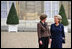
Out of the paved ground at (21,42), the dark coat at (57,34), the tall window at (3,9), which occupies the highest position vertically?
the tall window at (3,9)

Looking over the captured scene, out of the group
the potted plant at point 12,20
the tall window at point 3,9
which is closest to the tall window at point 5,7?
the tall window at point 3,9

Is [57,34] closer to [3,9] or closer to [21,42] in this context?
[21,42]

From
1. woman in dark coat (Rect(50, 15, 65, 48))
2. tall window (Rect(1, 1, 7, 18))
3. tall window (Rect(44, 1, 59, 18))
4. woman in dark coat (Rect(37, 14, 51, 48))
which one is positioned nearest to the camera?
woman in dark coat (Rect(50, 15, 65, 48))

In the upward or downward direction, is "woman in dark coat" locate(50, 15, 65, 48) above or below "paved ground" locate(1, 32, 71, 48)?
above

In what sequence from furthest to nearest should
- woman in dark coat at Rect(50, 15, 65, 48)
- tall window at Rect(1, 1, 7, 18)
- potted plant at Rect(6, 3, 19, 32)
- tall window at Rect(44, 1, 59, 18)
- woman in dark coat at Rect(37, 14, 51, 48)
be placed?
1. tall window at Rect(44, 1, 59, 18)
2. tall window at Rect(1, 1, 7, 18)
3. potted plant at Rect(6, 3, 19, 32)
4. woman in dark coat at Rect(37, 14, 51, 48)
5. woman in dark coat at Rect(50, 15, 65, 48)

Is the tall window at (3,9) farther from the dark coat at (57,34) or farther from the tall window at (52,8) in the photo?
the dark coat at (57,34)

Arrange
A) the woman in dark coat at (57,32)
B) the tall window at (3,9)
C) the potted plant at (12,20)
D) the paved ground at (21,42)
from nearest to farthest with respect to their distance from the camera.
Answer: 1. the woman in dark coat at (57,32)
2. the paved ground at (21,42)
3. the potted plant at (12,20)
4. the tall window at (3,9)

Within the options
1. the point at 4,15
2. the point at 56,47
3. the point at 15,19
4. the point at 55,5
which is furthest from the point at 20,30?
the point at 56,47

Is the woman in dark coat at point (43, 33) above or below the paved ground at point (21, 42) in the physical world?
above

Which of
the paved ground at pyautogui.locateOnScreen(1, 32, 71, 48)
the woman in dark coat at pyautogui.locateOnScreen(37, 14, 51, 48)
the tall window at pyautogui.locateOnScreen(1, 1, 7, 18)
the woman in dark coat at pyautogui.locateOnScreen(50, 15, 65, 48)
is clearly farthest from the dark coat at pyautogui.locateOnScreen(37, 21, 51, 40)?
the tall window at pyautogui.locateOnScreen(1, 1, 7, 18)

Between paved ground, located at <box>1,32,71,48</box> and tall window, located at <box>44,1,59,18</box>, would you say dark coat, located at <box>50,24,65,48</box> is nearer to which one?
paved ground, located at <box>1,32,71,48</box>

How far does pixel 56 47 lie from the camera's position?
5734 millimetres

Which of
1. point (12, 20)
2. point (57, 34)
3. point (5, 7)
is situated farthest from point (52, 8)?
point (57, 34)

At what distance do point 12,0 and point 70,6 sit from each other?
4.75 metres
